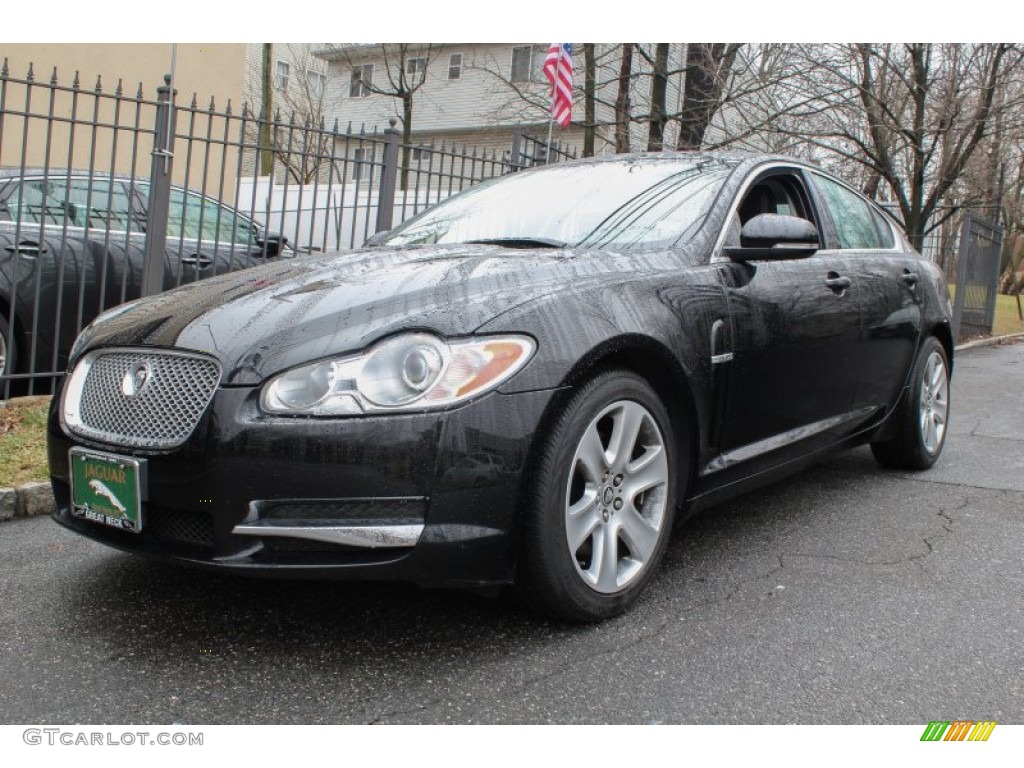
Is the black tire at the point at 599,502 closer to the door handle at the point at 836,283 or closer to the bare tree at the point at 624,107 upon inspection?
the door handle at the point at 836,283

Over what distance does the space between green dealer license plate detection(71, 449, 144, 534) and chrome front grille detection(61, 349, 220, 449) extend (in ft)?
0.20

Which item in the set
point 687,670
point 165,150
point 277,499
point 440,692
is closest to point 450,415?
point 277,499

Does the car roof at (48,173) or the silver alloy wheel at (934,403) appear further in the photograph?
the car roof at (48,173)

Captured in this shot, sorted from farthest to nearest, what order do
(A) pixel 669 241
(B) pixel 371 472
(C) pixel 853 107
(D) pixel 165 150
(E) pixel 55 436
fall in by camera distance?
1. (C) pixel 853 107
2. (D) pixel 165 150
3. (A) pixel 669 241
4. (E) pixel 55 436
5. (B) pixel 371 472

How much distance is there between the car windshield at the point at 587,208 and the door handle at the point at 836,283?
0.64 metres

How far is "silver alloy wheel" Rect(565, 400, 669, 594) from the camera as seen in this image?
2.77 meters

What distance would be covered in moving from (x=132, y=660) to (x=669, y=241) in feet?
7.10

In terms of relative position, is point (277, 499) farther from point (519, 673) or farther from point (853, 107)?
point (853, 107)

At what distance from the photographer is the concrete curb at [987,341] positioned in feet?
44.5

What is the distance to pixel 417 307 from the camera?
2592mm

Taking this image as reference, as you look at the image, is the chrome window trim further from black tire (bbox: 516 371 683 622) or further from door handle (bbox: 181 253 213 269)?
door handle (bbox: 181 253 213 269)

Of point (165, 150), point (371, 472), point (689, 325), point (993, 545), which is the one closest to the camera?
point (371, 472)
